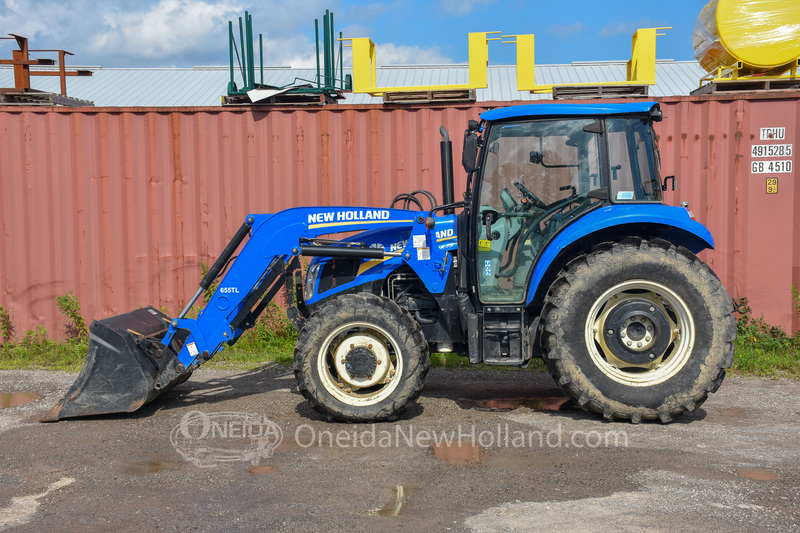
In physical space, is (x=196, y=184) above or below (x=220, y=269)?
above

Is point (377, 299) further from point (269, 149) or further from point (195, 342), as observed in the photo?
point (269, 149)

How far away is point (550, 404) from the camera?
576 centimetres

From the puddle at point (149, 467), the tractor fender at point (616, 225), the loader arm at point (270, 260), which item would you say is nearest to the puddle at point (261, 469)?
the puddle at point (149, 467)

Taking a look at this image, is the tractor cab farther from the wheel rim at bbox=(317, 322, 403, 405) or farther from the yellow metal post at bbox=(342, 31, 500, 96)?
the yellow metal post at bbox=(342, 31, 500, 96)

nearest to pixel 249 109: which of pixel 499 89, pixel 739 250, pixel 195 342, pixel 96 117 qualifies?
pixel 96 117

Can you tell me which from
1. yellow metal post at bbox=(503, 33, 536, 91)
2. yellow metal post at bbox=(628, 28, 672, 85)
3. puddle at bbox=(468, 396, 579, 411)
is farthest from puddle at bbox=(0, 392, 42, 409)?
yellow metal post at bbox=(628, 28, 672, 85)

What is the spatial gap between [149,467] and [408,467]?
1.65 m

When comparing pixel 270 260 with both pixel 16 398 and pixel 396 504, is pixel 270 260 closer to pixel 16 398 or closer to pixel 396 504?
pixel 396 504

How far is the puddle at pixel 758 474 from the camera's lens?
13.3 ft

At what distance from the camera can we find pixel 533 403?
229 inches

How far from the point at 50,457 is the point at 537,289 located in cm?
366

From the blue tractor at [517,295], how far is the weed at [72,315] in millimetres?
3215

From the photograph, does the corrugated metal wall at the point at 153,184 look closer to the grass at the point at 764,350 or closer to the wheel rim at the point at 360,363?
the wheel rim at the point at 360,363

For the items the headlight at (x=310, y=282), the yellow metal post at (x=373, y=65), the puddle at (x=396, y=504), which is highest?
the yellow metal post at (x=373, y=65)
